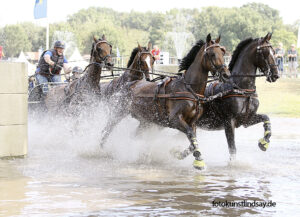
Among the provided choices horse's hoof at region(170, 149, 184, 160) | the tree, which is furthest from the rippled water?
the tree

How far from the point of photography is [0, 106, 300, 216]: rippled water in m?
7.00

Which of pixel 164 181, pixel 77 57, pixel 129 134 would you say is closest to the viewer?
pixel 164 181

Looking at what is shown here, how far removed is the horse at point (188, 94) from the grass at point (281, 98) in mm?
13751

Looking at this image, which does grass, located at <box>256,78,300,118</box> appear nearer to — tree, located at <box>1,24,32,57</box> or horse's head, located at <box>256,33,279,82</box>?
horse's head, located at <box>256,33,279,82</box>

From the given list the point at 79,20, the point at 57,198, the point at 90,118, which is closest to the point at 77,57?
the point at 79,20

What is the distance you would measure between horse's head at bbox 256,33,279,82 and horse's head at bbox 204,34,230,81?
78cm

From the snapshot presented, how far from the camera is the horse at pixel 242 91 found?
34.3 ft

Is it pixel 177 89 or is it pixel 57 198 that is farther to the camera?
pixel 177 89

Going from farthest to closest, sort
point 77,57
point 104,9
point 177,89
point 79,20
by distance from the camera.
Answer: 1. point 104,9
2. point 79,20
3. point 77,57
4. point 177,89

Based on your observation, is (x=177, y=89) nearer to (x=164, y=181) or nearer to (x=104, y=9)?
(x=164, y=181)

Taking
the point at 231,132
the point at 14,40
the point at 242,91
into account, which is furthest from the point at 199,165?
the point at 14,40

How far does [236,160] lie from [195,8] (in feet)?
463

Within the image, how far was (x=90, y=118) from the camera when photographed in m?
12.9

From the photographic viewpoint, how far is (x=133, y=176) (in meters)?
9.31
